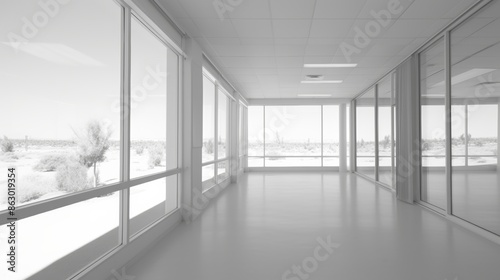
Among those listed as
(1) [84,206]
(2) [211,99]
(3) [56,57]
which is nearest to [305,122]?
(2) [211,99]

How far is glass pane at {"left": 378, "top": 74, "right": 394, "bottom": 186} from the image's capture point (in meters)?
9.16

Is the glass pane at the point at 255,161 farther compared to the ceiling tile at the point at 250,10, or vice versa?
the glass pane at the point at 255,161

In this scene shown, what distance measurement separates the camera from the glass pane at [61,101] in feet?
8.36

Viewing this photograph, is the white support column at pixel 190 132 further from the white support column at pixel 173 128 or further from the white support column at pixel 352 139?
the white support column at pixel 352 139

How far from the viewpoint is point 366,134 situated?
1174cm

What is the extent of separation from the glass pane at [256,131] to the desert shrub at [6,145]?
1273 cm

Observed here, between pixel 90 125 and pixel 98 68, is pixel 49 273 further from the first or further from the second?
pixel 98 68

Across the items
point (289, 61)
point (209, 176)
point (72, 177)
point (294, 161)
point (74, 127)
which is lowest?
point (209, 176)

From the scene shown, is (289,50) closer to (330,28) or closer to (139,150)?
(330,28)

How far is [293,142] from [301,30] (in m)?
10.1

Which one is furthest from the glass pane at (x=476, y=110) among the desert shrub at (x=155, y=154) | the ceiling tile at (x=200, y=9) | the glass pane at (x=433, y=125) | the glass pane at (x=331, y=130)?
the glass pane at (x=331, y=130)

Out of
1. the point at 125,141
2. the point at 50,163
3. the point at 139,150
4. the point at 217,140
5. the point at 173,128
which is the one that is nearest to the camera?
the point at 50,163

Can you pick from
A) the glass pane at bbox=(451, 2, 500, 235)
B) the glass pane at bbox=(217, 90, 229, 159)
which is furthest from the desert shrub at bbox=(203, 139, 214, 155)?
the glass pane at bbox=(451, 2, 500, 235)

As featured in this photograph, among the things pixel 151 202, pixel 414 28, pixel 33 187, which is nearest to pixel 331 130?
pixel 414 28
